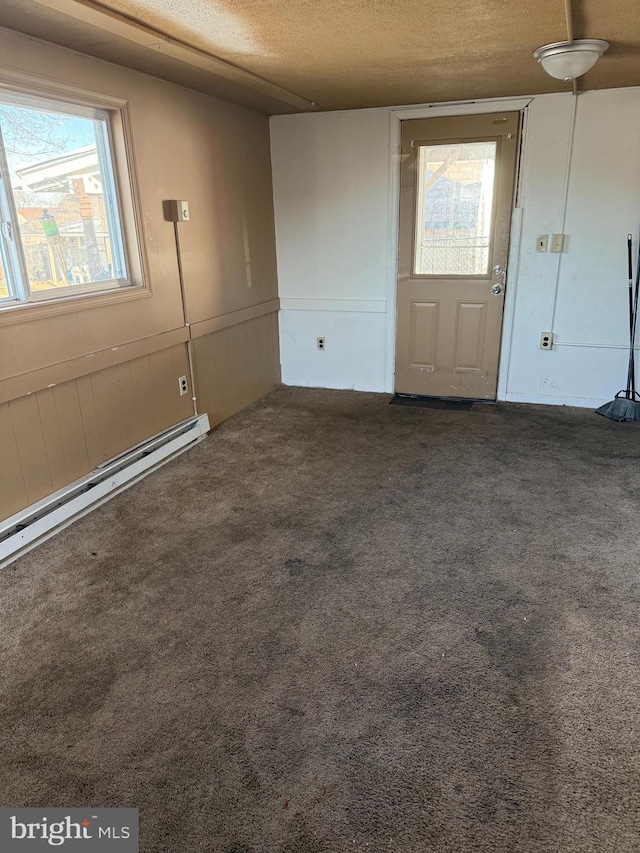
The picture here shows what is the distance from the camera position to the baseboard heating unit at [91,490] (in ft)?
8.79

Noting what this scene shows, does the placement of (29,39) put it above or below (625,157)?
above

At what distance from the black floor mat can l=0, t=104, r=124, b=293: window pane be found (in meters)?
2.44

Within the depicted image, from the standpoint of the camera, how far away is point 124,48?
2.80 meters

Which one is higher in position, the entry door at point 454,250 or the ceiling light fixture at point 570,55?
the ceiling light fixture at point 570,55

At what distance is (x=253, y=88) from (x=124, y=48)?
1.07 metres

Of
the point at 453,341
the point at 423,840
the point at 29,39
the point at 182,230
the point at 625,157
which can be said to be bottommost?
the point at 423,840

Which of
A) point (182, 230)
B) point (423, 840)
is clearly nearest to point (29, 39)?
point (182, 230)

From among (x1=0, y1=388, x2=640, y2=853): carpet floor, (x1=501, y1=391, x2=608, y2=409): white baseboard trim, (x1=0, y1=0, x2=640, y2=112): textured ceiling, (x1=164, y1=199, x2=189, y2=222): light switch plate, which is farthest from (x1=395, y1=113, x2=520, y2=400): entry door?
(x1=164, y1=199, x2=189, y2=222): light switch plate

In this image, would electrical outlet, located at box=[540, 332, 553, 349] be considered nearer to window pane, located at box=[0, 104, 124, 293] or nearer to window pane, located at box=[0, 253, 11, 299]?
window pane, located at box=[0, 104, 124, 293]

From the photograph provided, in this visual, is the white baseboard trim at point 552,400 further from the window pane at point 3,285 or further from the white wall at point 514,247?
the window pane at point 3,285

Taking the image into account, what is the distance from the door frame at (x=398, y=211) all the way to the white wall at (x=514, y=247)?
0.01m

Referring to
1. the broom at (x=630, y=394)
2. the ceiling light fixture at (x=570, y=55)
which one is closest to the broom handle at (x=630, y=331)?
the broom at (x=630, y=394)

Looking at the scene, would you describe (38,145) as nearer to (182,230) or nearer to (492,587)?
(182,230)

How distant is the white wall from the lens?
411cm
